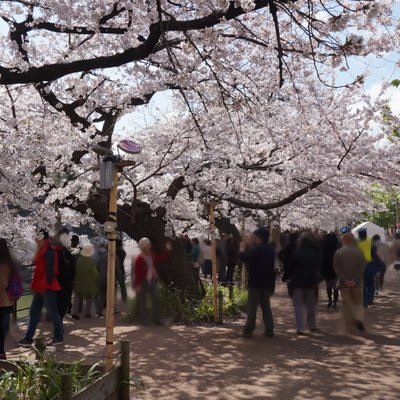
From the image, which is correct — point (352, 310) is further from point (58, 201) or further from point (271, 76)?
point (58, 201)

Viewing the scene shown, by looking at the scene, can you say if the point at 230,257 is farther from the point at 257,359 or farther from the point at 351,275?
the point at 257,359

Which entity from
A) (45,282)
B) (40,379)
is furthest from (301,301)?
(40,379)

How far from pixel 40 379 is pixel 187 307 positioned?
6684 millimetres

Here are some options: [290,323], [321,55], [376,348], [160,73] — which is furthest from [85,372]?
[160,73]

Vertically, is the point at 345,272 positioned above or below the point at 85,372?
above

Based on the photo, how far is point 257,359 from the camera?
762 centimetres

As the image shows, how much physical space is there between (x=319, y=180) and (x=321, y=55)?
686cm

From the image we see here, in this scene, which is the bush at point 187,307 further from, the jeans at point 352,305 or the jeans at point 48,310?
the jeans at point 352,305

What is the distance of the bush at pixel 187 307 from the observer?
35.9 ft

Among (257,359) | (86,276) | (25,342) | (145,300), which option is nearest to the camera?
(257,359)

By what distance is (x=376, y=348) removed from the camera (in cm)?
823

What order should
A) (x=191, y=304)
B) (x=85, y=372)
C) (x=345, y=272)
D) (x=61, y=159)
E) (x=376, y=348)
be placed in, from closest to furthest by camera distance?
(x=85, y=372) < (x=376, y=348) < (x=345, y=272) < (x=191, y=304) < (x=61, y=159)

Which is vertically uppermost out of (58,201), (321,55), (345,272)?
(321,55)

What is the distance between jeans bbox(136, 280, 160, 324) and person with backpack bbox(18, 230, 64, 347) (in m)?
2.34
